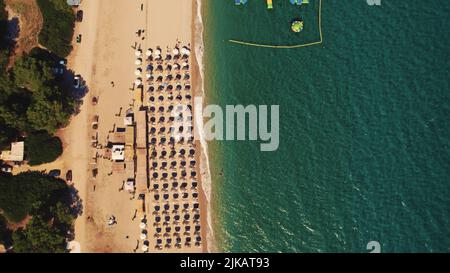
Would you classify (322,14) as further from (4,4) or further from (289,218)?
(4,4)

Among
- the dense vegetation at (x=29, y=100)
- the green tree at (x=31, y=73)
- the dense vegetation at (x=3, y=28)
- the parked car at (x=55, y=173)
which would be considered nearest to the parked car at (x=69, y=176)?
the parked car at (x=55, y=173)

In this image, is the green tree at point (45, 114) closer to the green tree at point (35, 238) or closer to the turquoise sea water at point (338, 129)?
the green tree at point (35, 238)

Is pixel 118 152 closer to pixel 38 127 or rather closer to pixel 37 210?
pixel 38 127

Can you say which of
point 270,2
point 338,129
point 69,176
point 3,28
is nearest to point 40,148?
point 69,176

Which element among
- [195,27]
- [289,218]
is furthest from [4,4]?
[289,218]

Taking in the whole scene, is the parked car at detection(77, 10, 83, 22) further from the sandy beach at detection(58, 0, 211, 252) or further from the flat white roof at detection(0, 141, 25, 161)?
the flat white roof at detection(0, 141, 25, 161)

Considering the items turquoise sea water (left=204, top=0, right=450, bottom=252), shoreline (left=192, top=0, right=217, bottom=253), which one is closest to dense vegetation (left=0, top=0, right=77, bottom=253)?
shoreline (left=192, top=0, right=217, bottom=253)
